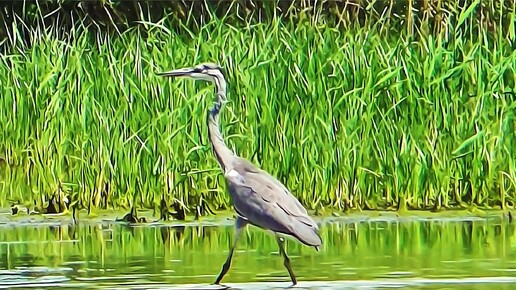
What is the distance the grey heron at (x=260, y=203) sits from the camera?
19.6ft

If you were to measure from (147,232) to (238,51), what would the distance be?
1784 mm

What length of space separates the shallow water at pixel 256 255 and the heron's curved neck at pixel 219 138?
0.48 metres

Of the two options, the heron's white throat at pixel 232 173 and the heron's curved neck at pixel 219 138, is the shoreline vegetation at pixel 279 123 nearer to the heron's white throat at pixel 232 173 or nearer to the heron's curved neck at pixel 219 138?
the heron's curved neck at pixel 219 138

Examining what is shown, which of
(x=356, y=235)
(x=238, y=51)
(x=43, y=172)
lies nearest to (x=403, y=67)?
(x=238, y=51)

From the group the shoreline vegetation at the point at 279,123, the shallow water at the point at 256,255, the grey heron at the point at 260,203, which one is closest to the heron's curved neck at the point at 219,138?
the grey heron at the point at 260,203

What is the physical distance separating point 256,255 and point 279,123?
1667mm

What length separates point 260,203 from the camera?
6.16 meters

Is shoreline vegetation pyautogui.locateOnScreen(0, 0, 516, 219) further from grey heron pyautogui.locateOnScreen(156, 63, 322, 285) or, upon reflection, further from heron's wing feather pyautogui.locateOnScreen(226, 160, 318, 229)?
heron's wing feather pyautogui.locateOnScreen(226, 160, 318, 229)

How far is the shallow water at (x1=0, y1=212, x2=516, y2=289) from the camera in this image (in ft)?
18.9

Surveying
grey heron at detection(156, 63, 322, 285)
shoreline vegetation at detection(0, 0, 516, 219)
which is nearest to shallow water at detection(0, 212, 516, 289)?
grey heron at detection(156, 63, 322, 285)

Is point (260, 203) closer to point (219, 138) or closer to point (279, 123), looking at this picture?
point (219, 138)

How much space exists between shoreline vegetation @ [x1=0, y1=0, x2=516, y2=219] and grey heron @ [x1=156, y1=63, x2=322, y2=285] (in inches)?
51.9

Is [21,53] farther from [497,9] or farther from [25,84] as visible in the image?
[497,9]

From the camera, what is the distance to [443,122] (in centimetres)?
829
